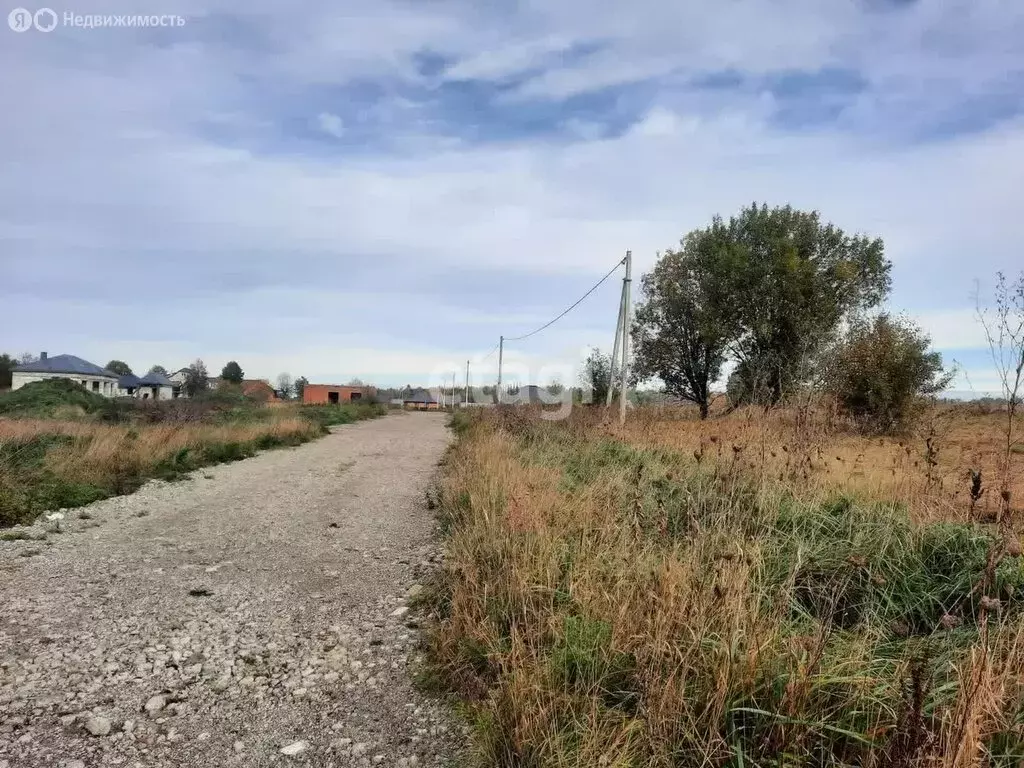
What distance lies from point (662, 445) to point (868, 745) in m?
7.41

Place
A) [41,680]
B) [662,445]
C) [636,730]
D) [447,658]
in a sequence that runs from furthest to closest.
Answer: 1. [662,445]
2. [447,658]
3. [41,680]
4. [636,730]

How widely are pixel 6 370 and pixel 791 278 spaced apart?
252 ft

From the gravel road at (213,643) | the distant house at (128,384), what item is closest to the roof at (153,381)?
the distant house at (128,384)

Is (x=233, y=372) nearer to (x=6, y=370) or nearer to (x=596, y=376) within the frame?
(x=6, y=370)

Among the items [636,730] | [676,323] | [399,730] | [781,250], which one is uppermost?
[781,250]

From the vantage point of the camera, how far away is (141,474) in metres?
9.38

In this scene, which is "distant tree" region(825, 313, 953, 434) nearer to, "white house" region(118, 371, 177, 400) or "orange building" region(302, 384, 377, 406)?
"orange building" region(302, 384, 377, 406)

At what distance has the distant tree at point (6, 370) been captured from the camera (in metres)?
61.2

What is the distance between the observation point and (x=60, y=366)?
61688 millimetres

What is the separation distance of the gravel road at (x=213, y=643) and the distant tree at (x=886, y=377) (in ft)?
48.2

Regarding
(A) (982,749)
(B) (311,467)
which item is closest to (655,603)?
(A) (982,749)

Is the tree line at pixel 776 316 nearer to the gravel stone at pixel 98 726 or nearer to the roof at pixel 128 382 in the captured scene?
the gravel stone at pixel 98 726

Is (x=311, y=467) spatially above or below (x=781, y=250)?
below

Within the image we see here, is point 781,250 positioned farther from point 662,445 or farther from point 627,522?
point 627,522
